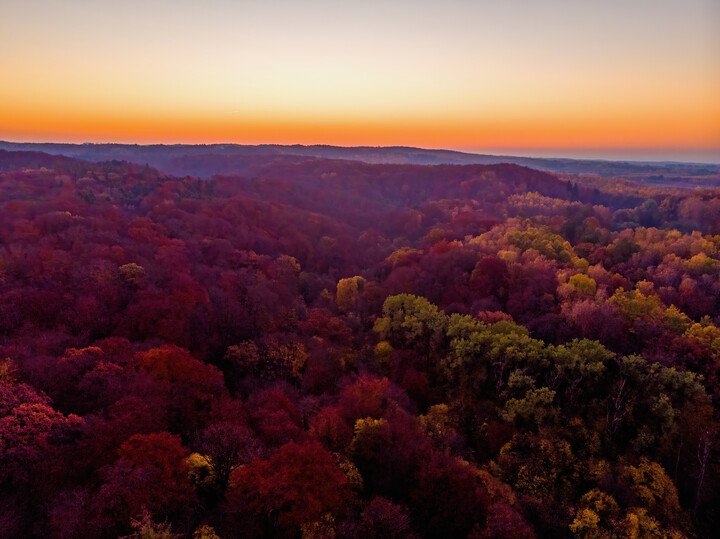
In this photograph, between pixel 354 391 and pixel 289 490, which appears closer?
pixel 289 490

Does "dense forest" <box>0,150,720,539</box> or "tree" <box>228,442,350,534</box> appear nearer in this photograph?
"tree" <box>228,442,350,534</box>

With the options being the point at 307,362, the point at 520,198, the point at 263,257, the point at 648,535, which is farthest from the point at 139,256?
the point at 520,198

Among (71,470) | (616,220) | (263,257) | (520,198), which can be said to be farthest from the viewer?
(520,198)

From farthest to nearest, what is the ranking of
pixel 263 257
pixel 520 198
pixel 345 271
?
pixel 520 198, pixel 345 271, pixel 263 257

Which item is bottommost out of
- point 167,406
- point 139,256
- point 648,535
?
point 648,535

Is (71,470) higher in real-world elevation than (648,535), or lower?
higher

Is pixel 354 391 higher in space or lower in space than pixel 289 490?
lower

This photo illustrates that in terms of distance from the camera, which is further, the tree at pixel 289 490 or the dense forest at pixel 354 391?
the dense forest at pixel 354 391

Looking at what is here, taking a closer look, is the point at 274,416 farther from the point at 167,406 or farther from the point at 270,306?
the point at 270,306
